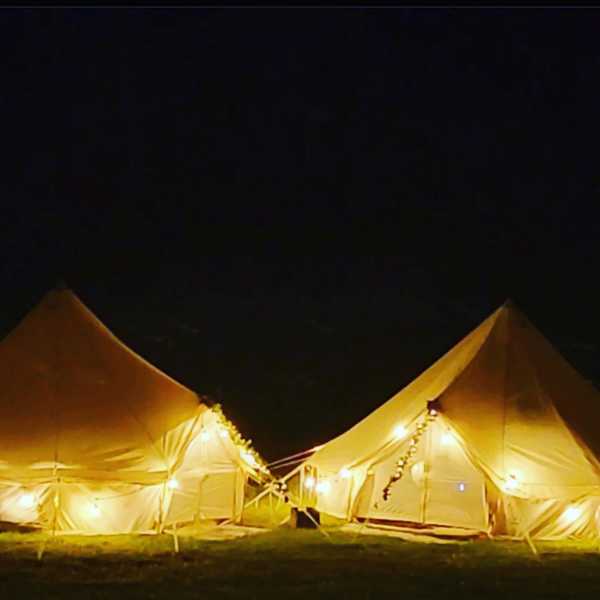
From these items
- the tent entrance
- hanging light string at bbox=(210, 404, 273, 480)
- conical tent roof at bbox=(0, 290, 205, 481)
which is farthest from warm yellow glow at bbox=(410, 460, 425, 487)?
conical tent roof at bbox=(0, 290, 205, 481)

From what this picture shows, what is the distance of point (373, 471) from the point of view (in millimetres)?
16828

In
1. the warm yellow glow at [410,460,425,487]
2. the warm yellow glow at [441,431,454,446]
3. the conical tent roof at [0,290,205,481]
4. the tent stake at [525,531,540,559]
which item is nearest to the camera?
the tent stake at [525,531,540,559]

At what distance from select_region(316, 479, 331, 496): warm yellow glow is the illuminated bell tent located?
89 cm

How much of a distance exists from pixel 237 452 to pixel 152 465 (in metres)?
2.14

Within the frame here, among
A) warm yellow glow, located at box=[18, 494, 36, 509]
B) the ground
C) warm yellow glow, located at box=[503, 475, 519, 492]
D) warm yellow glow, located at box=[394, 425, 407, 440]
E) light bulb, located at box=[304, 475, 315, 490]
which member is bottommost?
the ground

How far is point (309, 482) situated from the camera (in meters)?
18.1

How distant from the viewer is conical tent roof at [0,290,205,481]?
15.5 metres

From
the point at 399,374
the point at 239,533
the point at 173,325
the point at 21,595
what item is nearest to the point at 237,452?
the point at 239,533

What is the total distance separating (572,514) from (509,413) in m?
1.57

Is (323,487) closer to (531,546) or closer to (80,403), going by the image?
(80,403)

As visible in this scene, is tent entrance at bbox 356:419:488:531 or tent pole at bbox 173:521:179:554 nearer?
tent pole at bbox 173:521:179:554

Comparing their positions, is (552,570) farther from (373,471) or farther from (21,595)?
(21,595)

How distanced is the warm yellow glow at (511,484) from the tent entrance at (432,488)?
1.40 feet

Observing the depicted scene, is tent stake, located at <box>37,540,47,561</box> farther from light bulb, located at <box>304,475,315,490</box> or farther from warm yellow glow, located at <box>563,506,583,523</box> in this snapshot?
warm yellow glow, located at <box>563,506,583,523</box>
